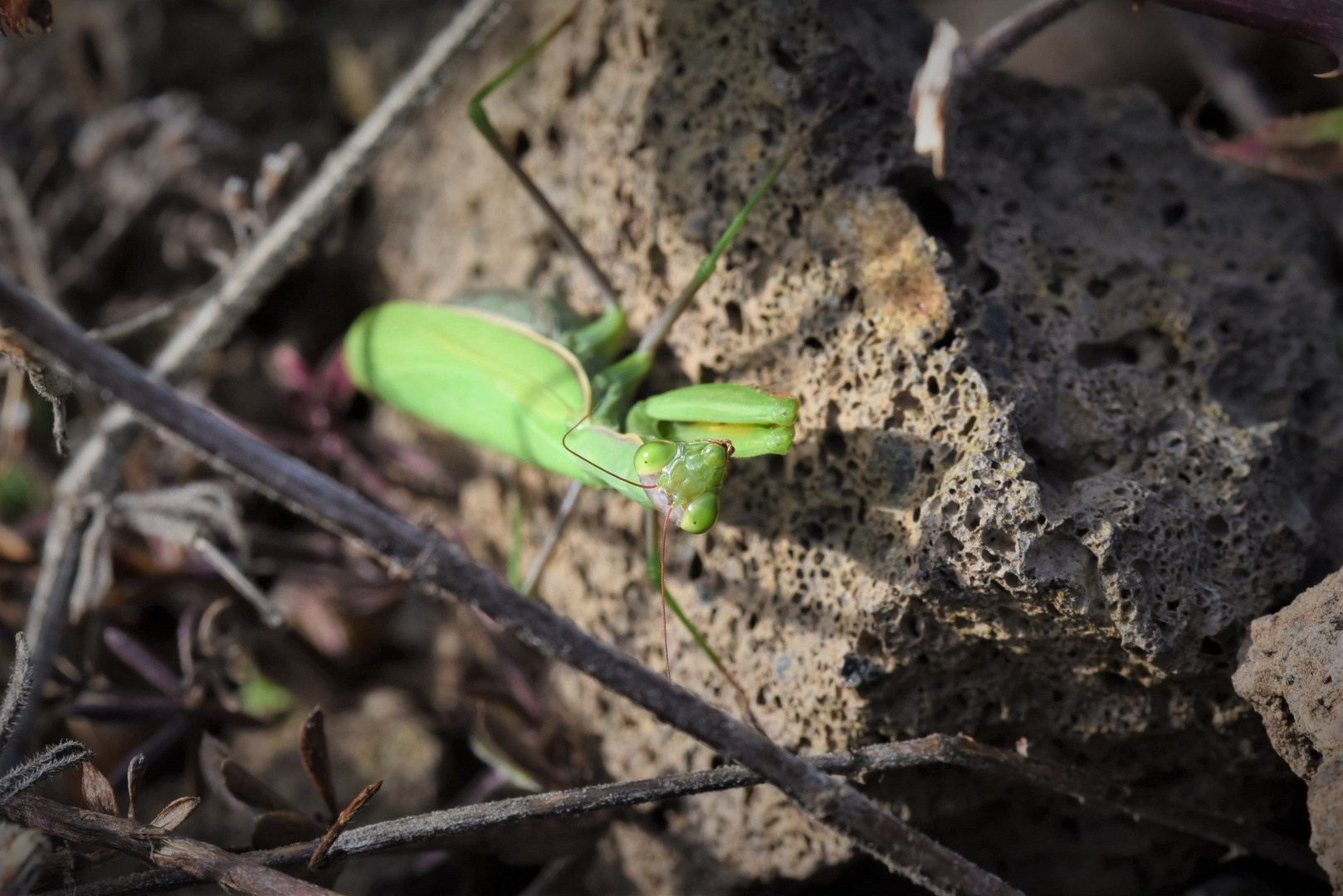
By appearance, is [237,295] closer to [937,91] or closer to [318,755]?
[318,755]

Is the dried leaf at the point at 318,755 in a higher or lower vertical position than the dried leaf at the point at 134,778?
lower

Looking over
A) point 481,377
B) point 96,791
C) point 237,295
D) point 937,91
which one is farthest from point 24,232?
point 937,91

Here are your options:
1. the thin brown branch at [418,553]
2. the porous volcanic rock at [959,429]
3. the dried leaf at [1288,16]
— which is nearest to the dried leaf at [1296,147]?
the porous volcanic rock at [959,429]

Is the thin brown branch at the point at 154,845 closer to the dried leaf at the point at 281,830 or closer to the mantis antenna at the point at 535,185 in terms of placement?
the dried leaf at the point at 281,830

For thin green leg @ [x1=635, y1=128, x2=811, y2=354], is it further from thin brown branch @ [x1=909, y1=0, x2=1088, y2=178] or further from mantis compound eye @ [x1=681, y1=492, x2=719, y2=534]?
mantis compound eye @ [x1=681, y1=492, x2=719, y2=534]

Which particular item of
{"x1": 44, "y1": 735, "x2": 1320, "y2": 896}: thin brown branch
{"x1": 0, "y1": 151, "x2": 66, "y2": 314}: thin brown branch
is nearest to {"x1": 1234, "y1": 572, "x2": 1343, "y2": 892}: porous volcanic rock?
{"x1": 44, "y1": 735, "x2": 1320, "y2": 896}: thin brown branch
